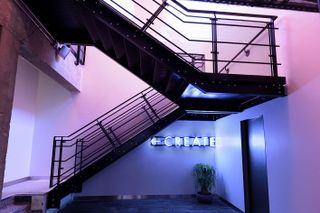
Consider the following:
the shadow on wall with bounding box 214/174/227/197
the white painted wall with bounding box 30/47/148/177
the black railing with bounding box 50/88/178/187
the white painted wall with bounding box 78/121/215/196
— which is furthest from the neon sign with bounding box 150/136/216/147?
the white painted wall with bounding box 30/47/148/177

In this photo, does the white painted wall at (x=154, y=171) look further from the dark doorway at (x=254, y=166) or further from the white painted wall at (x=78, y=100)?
the dark doorway at (x=254, y=166)

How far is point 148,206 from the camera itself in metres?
5.57

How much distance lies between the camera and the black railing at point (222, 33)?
352cm

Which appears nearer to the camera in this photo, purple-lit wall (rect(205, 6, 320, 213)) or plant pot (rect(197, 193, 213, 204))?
purple-lit wall (rect(205, 6, 320, 213))

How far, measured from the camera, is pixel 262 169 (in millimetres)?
4406

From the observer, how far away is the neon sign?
21.3 ft

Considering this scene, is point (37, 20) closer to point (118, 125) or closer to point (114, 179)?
point (118, 125)

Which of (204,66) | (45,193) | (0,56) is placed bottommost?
(45,193)

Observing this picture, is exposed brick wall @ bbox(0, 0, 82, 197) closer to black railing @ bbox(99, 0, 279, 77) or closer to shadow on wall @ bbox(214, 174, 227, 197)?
black railing @ bbox(99, 0, 279, 77)

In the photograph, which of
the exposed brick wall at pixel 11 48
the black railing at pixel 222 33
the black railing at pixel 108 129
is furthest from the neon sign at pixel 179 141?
the exposed brick wall at pixel 11 48

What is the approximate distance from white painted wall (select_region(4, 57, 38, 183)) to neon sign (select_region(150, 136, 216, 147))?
3300 mm

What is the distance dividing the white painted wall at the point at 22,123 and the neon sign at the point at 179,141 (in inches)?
130

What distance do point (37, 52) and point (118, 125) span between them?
11.3ft

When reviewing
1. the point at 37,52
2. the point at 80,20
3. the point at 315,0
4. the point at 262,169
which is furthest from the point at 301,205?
the point at 37,52
